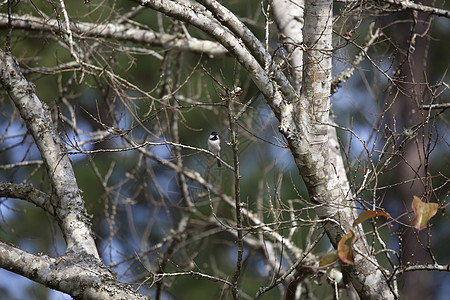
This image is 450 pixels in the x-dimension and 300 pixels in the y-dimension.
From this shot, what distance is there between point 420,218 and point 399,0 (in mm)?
1671

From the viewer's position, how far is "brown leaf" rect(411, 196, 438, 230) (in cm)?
183

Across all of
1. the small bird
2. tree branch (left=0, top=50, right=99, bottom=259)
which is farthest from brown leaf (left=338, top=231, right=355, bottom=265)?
the small bird

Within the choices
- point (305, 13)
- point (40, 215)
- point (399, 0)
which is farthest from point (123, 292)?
point (40, 215)

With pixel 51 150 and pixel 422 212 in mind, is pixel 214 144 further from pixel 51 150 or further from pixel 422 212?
pixel 422 212

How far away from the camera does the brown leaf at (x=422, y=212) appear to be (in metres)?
1.83

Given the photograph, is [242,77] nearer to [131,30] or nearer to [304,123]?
[131,30]

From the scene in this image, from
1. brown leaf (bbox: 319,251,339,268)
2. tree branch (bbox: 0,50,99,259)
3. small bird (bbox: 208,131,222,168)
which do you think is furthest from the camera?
small bird (bbox: 208,131,222,168)

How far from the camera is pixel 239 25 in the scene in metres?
2.55

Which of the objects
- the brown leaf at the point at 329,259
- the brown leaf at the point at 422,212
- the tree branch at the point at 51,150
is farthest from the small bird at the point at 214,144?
the brown leaf at the point at 422,212

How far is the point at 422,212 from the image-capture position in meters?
1.85

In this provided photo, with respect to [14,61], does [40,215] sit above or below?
above

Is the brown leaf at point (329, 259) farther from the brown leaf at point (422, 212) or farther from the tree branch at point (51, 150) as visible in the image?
the tree branch at point (51, 150)

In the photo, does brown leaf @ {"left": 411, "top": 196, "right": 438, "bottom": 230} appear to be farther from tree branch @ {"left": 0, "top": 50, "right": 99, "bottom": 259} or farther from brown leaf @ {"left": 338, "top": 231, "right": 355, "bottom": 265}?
tree branch @ {"left": 0, "top": 50, "right": 99, "bottom": 259}

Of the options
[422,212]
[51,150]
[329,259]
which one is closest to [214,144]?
[51,150]
